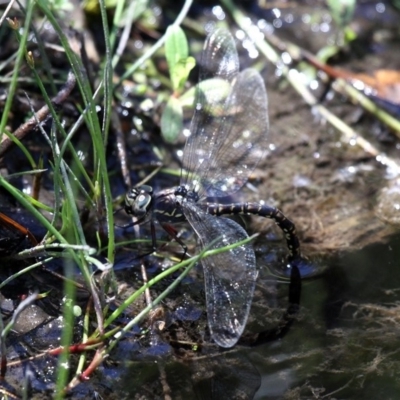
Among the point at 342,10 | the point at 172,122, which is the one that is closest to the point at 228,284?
the point at 172,122

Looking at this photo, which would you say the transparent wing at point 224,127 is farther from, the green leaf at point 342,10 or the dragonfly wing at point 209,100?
the green leaf at point 342,10

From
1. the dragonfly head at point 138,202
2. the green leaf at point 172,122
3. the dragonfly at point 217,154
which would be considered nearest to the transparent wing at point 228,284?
the dragonfly at point 217,154

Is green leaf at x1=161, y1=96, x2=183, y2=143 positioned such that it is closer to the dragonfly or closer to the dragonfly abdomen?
the dragonfly

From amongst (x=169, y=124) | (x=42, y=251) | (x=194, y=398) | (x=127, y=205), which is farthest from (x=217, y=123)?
(x=194, y=398)

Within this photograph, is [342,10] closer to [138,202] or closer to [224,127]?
[224,127]

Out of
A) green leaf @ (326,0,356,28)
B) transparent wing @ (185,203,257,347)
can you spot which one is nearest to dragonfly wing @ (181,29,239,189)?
transparent wing @ (185,203,257,347)

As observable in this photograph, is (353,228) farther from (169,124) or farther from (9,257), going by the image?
(9,257)
